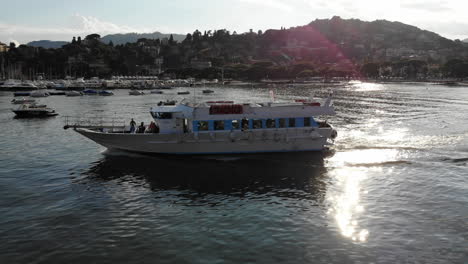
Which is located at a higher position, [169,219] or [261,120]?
[261,120]

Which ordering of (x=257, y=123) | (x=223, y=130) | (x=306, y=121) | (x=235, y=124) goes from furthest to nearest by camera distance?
(x=306, y=121)
(x=257, y=123)
(x=235, y=124)
(x=223, y=130)

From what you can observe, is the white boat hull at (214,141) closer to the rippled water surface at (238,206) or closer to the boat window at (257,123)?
the boat window at (257,123)

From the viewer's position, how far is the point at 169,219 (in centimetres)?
2519

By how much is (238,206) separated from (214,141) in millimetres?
12786

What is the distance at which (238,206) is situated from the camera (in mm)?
27469

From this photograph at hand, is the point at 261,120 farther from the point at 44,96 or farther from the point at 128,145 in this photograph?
the point at 44,96

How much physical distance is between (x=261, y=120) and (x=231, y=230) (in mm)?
18475

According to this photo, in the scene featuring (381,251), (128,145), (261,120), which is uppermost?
(261,120)

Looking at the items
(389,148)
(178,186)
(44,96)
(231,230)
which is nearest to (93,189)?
(178,186)

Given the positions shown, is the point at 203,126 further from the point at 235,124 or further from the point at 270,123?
the point at 270,123

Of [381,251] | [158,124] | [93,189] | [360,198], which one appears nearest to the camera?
[381,251]

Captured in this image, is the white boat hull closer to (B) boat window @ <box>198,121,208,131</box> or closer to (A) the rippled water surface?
(B) boat window @ <box>198,121,208,131</box>

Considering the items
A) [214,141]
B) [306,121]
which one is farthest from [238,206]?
[306,121]

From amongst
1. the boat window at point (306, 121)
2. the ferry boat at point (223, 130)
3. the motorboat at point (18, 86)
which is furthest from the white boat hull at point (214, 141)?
the motorboat at point (18, 86)
